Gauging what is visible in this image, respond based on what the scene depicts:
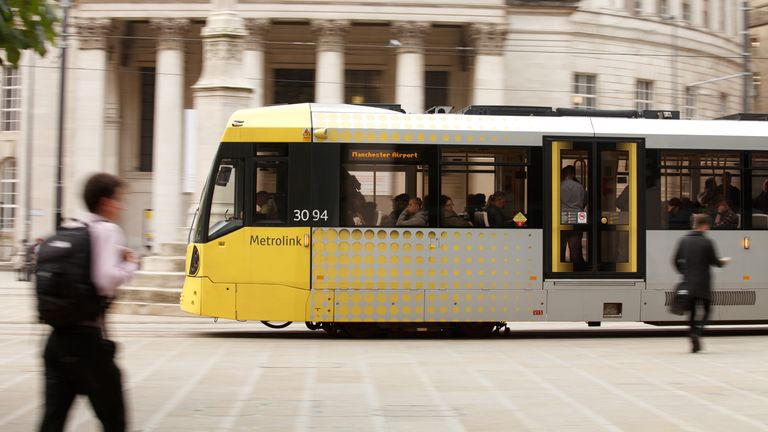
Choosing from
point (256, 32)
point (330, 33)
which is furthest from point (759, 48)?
point (256, 32)

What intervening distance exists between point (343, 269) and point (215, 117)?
→ 20.5ft

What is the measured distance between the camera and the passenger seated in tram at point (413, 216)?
15.3m

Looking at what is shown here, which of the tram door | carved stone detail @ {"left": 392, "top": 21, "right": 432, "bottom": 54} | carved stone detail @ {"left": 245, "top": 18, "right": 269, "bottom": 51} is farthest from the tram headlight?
carved stone detail @ {"left": 392, "top": 21, "right": 432, "bottom": 54}

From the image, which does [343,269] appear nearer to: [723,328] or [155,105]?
[723,328]

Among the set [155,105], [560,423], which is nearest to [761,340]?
[560,423]

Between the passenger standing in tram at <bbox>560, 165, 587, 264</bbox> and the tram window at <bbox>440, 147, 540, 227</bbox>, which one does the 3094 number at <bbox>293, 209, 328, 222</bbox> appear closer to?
the tram window at <bbox>440, 147, 540, 227</bbox>

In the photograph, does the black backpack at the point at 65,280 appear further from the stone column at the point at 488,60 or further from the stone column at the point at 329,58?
the stone column at the point at 488,60

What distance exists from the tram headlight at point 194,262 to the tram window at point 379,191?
7.13ft

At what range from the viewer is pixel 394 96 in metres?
50.7

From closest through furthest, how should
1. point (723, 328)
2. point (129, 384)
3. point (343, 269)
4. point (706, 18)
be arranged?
point (129, 384)
point (343, 269)
point (723, 328)
point (706, 18)

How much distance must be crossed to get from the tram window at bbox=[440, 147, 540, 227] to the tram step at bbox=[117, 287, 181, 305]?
6.25 m

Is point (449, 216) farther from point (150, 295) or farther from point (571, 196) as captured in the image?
point (150, 295)

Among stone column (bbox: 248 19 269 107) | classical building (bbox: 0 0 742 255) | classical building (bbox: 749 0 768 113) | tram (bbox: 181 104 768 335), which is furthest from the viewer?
classical building (bbox: 749 0 768 113)

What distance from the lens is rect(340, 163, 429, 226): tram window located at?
15.2m
